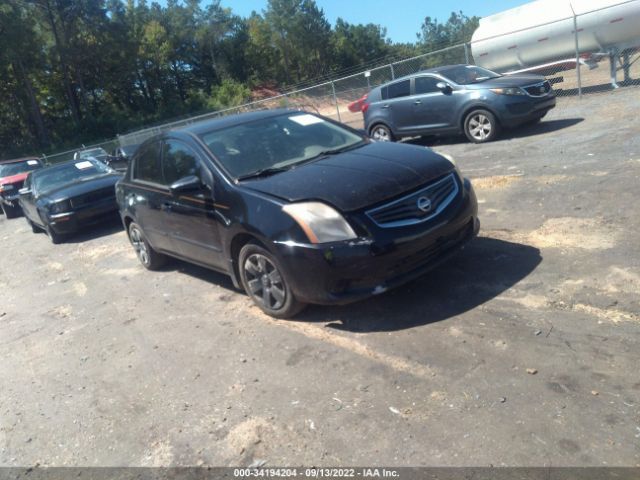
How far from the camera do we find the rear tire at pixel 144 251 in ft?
23.6

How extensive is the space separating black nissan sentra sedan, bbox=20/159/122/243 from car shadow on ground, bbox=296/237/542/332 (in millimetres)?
7217

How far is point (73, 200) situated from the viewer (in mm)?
10742

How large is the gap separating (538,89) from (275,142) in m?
7.87

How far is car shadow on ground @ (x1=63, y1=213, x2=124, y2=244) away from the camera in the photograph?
1109 centimetres

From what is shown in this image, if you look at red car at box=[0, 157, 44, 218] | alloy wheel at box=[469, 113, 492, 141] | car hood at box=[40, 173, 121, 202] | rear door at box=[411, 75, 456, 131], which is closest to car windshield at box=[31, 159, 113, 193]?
car hood at box=[40, 173, 121, 202]

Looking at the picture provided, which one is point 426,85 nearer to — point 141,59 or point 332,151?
point 332,151

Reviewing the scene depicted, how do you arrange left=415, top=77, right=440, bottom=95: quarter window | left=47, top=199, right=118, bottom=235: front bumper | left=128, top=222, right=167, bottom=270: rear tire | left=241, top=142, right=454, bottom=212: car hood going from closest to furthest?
1. left=241, top=142, right=454, bottom=212: car hood
2. left=128, top=222, right=167, bottom=270: rear tire
3. left=47, top=199, right=118, bottom=235: front bumper
4. left=415, top=77, right=440, bottom=95: quarter window

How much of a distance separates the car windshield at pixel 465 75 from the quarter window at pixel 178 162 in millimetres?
7888

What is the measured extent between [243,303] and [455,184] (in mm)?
2335

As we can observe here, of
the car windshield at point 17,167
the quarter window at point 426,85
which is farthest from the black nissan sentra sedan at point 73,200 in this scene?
the car windshield at point 17,167

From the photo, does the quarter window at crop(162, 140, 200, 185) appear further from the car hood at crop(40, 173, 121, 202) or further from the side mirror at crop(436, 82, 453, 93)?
the side mirror at crop(436, 82, 453, 93)

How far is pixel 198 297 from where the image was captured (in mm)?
6102

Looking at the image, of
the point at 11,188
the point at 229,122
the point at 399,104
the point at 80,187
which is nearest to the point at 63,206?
the point at 80,187

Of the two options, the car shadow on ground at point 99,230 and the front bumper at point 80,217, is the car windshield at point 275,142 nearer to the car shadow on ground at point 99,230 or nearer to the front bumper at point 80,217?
the front bumper at point 80,217
